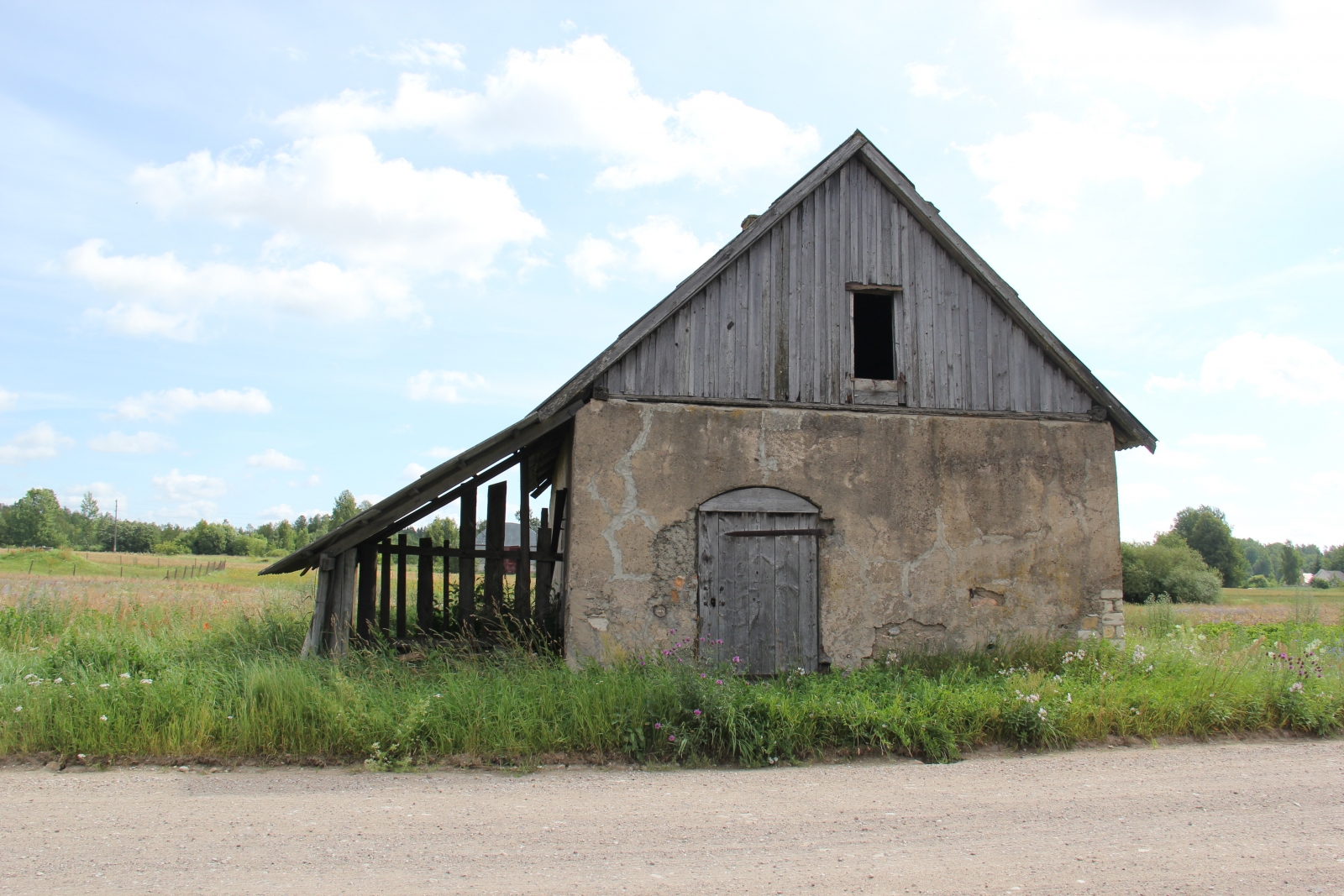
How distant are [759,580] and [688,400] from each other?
1.98 meters

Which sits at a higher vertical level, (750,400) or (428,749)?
(750,400)

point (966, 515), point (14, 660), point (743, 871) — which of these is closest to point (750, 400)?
point (966, 515)

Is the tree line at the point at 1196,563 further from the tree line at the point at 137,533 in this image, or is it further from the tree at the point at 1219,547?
the tree line at the point at 137,533

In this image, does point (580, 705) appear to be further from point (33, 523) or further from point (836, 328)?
point (33, 523)

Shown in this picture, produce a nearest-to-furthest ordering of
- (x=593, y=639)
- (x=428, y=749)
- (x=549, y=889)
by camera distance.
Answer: (x=549, y=889) < (x=428, y=749) < (x=593, y=639)

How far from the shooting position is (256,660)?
697 centimetres

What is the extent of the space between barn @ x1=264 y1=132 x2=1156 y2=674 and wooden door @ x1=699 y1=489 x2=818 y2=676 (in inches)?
0.9

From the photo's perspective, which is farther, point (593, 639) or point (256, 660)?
point (593, 639)

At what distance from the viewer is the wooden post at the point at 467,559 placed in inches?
327

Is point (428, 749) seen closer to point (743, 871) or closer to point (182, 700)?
point (182, 700)

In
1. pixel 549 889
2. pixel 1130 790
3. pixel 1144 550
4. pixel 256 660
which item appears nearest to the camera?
pixel 549 889

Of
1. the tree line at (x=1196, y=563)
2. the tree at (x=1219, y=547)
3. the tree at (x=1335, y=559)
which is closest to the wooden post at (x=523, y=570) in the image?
the tree line at (x=1196, y=563)

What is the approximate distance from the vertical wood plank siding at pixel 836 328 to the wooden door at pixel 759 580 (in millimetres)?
1217

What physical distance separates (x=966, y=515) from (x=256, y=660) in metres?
7.10
